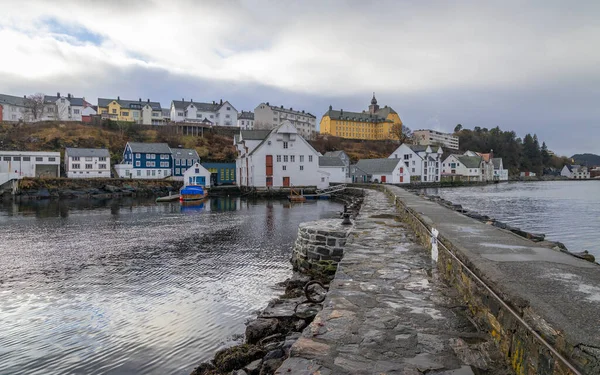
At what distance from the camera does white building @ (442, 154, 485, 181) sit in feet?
371

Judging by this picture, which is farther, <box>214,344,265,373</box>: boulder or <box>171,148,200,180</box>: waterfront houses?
<box>171,148,200,180</box>: waterfront houses

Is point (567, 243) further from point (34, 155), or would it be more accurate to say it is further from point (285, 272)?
point (34, 155)

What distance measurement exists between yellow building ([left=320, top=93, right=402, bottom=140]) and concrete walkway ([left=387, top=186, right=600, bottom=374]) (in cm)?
12431

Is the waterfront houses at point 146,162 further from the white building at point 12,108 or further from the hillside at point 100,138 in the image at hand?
the white building at point 12,108

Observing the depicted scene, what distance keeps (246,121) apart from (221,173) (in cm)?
4495

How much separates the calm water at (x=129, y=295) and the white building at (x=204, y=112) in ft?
280

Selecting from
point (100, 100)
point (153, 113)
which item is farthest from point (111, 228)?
point (100, 100)

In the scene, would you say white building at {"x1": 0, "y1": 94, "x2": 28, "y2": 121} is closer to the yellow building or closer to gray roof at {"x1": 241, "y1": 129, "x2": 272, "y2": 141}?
gray roof at {"x1": 241, "y1": 129, "x2": 272, "y2": 141}

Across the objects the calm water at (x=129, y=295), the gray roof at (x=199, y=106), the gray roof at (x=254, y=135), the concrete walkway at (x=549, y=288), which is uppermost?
the gray roof at (x=199, y=106)

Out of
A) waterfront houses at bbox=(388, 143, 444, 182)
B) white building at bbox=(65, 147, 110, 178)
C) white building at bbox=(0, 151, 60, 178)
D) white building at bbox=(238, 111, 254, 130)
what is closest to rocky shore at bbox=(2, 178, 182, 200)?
white building at bbox=(0, 151, 60, 178)

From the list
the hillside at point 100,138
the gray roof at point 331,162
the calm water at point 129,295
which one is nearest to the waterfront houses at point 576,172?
the gray roof at point 331,162

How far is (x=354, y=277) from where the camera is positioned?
271 inches

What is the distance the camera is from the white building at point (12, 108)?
10106 centimetres

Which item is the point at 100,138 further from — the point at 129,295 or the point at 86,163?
the point at 129,295
